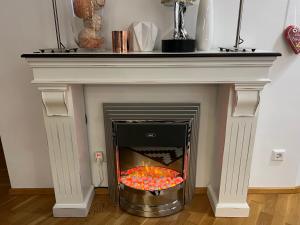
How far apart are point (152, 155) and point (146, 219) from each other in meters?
0.45

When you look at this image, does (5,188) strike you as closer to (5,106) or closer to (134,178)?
(5,106)

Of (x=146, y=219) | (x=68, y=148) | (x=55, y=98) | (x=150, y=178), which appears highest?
(x=55, y=98)

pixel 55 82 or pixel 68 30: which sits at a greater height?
pixel 68 30

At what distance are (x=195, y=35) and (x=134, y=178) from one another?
110 centimetres

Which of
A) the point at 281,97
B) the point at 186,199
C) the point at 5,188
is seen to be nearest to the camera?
the point at 281,97

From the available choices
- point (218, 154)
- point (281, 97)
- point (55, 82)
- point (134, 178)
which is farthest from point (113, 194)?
point (281, 97)

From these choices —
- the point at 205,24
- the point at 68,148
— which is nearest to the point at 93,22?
the point at 205,24

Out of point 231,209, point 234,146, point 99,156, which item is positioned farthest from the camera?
point 99,156

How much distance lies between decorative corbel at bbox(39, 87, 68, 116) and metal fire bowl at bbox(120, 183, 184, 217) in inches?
29.2

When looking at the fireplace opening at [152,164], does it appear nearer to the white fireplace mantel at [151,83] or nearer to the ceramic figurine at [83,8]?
the white fireplace mantel at [151,83]

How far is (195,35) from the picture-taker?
1523 mm

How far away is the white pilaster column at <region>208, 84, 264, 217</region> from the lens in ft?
4.75

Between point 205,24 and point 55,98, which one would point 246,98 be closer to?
point 205,24

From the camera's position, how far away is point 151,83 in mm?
1420
